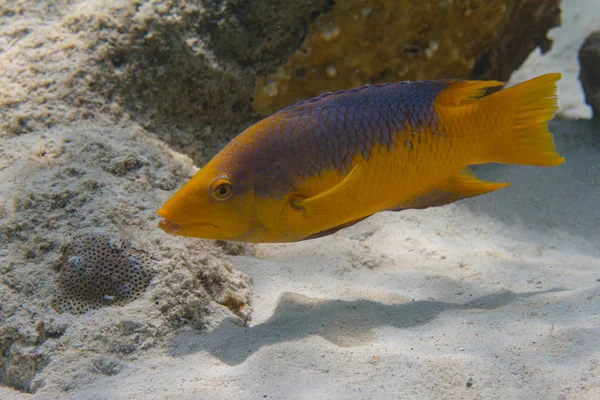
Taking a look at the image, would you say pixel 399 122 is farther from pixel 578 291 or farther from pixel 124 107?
pixel 124 107

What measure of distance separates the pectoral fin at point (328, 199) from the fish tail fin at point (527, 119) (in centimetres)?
93

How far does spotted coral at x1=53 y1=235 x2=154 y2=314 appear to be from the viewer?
2506mm

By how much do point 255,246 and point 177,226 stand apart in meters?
1.60

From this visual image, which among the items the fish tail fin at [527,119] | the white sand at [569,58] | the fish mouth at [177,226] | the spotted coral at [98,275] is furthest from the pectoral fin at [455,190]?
the white sand at [569,58]

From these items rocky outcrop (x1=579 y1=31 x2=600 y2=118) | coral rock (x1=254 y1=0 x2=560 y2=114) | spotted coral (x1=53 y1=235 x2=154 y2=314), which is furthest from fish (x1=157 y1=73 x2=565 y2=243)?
rocky outcrop (x1=579 y1=31 x2=600 y2=118)

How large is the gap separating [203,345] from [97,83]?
2.59 m

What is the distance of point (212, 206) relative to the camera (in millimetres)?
2279

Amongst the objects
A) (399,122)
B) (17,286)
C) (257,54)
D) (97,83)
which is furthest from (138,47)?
(399,122)

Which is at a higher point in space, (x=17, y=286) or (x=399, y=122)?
(x=399, y=122)

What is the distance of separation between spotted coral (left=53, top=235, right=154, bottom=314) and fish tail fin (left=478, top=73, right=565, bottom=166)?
2.28 meters

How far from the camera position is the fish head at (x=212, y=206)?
2260mm

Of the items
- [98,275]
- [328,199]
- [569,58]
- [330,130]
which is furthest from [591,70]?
[98,275]

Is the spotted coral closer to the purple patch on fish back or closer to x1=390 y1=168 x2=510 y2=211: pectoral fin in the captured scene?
the purple patch on fish back

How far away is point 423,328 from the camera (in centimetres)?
260
